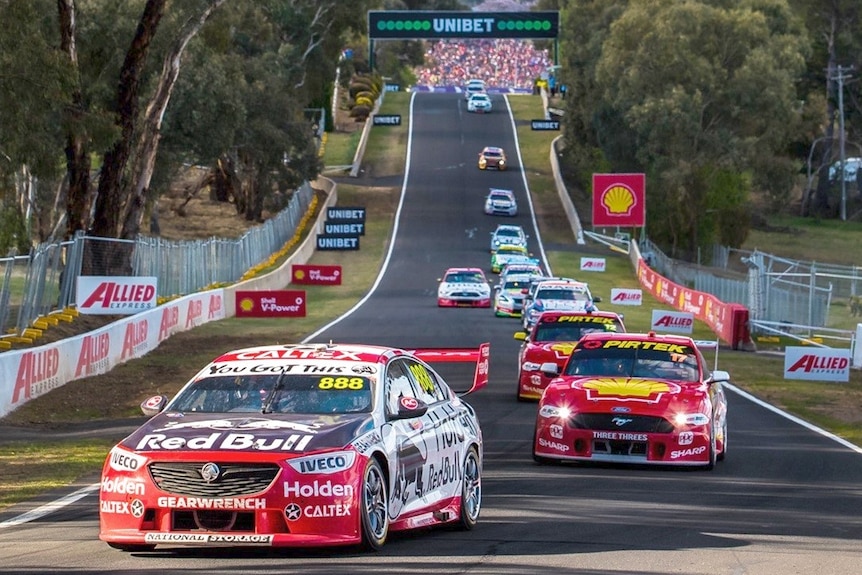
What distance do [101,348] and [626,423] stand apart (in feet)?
45.1

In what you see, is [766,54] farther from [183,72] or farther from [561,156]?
[183,72]

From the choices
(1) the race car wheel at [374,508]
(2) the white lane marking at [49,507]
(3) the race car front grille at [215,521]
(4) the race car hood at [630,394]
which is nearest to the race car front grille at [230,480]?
(3) the race car front grille at [215,521]

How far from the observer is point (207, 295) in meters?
42.2

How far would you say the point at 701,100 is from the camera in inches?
3228

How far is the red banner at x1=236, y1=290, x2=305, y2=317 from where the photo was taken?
43.0 metres

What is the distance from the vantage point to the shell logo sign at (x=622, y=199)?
7681cm

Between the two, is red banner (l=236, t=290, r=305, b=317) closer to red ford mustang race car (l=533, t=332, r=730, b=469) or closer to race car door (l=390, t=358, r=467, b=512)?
red ford mustang race car (l=533, t=332, r=730, b=469)

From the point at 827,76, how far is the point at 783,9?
19.0 metres

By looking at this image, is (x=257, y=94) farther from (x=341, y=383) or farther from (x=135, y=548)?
(x=135, y=548)

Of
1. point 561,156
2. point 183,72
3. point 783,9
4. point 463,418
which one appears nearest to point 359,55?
point 561,156

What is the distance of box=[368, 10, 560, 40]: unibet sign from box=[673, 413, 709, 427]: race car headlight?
203 ft

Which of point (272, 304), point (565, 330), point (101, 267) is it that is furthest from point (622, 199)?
point (565, 330)

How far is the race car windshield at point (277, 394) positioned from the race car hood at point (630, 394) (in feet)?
19.0

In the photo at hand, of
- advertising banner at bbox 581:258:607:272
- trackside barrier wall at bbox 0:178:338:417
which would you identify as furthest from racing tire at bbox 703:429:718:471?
advertising banner at bbox 581:258:607:272
